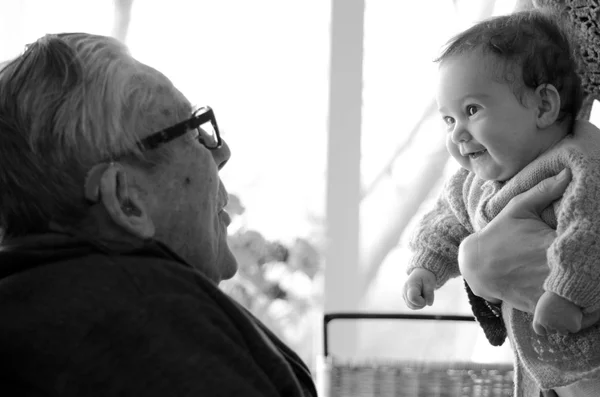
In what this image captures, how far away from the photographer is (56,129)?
1223 millimetres

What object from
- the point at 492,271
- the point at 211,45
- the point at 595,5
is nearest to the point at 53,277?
the point at 492,271

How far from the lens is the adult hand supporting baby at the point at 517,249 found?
1418 mm

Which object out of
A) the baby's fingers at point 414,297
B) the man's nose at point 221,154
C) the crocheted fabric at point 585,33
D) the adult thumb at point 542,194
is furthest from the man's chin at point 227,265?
the crocheted fabric at point 585,33

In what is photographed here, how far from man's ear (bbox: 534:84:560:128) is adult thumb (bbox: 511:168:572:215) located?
108mm

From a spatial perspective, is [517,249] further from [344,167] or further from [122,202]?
[344,167]

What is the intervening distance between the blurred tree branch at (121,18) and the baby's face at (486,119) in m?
1.91

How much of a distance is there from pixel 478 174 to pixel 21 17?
7.46 ft

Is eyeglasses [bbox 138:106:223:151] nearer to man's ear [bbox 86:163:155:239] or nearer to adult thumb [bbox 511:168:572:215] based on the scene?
man's ear [bbox 86:163:155:239]

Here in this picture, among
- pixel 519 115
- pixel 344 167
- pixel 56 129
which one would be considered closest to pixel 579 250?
pixel 519 115

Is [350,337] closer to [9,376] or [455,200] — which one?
[455,200]

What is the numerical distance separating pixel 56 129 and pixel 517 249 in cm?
77

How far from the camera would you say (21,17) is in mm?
3238

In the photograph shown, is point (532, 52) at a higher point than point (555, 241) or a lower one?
higher

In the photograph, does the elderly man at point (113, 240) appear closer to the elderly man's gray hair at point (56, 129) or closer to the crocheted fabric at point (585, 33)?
the elderly man's gray hair at point (56, 129)
